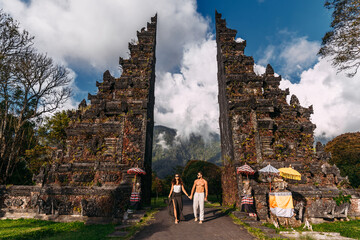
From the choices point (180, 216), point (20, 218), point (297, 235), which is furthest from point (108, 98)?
point (297, 235)

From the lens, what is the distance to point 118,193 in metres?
11.7

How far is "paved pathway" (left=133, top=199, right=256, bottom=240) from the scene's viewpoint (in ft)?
24.2

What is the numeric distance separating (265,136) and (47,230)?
14875mm

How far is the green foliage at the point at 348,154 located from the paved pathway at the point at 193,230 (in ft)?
119

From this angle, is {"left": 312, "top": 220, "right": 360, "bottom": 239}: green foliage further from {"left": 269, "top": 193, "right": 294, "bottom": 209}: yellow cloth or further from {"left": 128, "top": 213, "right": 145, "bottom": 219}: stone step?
{"left": 128, "top": 213, "right": 145, "bottom": 219}: stone step

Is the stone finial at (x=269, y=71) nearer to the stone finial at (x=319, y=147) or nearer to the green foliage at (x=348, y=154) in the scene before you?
the stone finial at (x=319, y=147)

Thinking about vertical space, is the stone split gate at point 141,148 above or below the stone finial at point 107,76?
below

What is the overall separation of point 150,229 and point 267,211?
639 centimetres

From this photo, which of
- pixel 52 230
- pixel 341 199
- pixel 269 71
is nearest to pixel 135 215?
pixel 52 230

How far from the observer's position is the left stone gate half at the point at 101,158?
11.7 m

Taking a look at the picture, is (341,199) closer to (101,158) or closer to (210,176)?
(210,176)

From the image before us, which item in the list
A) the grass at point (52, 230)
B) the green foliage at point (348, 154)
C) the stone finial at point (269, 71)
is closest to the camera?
the grass at point (52, 230)

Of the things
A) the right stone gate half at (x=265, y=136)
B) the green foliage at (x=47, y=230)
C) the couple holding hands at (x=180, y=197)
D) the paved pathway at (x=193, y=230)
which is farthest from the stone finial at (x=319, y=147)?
the green foliage at (x=47, y=230)

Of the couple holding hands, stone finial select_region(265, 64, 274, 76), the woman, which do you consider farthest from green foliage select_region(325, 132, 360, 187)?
the woman
